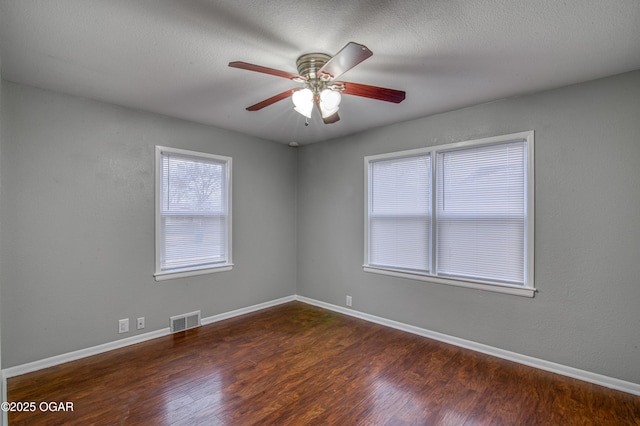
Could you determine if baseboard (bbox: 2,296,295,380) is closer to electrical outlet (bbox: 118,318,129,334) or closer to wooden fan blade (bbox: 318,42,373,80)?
electrical outlet (bbox: 118,318,129,334)

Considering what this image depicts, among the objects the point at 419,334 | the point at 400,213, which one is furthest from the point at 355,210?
the point at 419,334

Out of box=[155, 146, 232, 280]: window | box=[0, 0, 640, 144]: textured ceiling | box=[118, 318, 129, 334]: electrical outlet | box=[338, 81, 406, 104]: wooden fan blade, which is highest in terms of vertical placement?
box=[0, 0, 640, 144]: textured ceiling

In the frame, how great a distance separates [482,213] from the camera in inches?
122

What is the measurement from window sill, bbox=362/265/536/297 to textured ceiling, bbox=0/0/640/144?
1853mm

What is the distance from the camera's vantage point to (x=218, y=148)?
3930mm

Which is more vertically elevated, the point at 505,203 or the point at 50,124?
the point at 50,124

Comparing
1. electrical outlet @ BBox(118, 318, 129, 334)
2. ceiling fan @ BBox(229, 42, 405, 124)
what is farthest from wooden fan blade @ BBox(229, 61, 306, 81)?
electrical outlet @ BBox(118, 318, 129, 334)

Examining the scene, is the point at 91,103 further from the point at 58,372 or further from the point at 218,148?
the point at 58,372

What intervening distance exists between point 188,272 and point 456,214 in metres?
3.20

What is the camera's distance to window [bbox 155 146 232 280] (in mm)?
3453

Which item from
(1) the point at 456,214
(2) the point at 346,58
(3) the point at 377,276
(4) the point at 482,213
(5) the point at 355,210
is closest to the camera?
(2) the point at 346,58

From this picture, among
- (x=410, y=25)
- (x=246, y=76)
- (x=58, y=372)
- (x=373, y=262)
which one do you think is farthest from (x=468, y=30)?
(x=58, y=372)

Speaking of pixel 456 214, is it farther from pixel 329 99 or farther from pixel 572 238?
pixel 329 99

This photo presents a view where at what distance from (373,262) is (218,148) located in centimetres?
256
